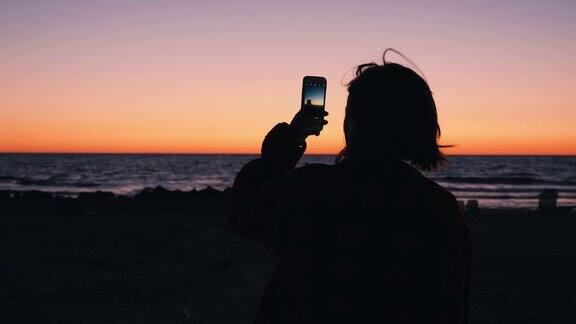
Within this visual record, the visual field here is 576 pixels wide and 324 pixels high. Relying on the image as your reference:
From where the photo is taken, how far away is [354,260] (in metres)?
1.62

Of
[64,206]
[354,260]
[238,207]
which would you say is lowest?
[64,206]

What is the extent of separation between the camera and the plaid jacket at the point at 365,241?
5.24 feet

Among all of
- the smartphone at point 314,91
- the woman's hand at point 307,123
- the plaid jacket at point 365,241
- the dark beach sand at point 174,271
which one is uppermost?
the smartphone at point 314,91

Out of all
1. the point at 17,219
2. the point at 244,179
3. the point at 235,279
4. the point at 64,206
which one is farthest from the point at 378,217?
the point at 64,206

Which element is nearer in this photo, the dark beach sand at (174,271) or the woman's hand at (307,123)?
the woman's hand at (307,123)

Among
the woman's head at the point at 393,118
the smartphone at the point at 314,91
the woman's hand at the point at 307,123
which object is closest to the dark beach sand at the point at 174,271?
the smartphone at the point at 314,91

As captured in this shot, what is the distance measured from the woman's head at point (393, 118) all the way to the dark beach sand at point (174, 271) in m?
4.95

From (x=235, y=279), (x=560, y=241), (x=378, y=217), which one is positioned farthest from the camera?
(x=560, y=241)

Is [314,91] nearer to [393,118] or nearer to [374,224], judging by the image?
[393,118]

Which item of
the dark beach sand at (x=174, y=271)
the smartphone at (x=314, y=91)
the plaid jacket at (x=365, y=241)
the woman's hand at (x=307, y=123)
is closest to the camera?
the plaid jacket at (x=365, y=241)

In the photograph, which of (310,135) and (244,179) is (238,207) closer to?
(244,179)

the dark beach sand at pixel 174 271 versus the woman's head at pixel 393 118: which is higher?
the woman's head at pixel 393 118

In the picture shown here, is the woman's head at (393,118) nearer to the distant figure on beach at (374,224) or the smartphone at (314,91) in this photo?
the distant figure on beach at (374,224)

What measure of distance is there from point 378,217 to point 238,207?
0.46m
